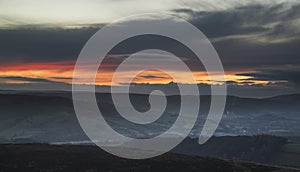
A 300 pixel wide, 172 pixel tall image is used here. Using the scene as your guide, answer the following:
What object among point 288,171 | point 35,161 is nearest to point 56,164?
point 35,161

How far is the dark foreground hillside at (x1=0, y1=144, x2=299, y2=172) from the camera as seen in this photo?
9019cm

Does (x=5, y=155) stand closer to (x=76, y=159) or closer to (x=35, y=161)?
(x=35, y=161)

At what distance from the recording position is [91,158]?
341 feet

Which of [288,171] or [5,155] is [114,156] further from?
[288,171]

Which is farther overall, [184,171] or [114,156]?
[114,156]

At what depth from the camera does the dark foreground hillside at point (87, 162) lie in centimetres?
9019

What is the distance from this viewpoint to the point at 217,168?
98.5 meters

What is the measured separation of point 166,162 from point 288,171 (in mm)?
32655

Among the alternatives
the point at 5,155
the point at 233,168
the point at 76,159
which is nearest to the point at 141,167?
the point at 76,159

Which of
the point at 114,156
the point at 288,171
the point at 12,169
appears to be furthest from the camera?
the point at 114,156

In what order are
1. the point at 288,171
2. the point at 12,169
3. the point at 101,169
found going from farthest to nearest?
the point at 288,171, the point at 101,169, the point at 12,169

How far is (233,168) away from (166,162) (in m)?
18.4

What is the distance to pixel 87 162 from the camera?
3846 inches

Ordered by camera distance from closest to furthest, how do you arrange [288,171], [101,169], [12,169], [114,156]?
1. [12,169]
2. [101,169]
3. [288,171]
4. [114,156]
